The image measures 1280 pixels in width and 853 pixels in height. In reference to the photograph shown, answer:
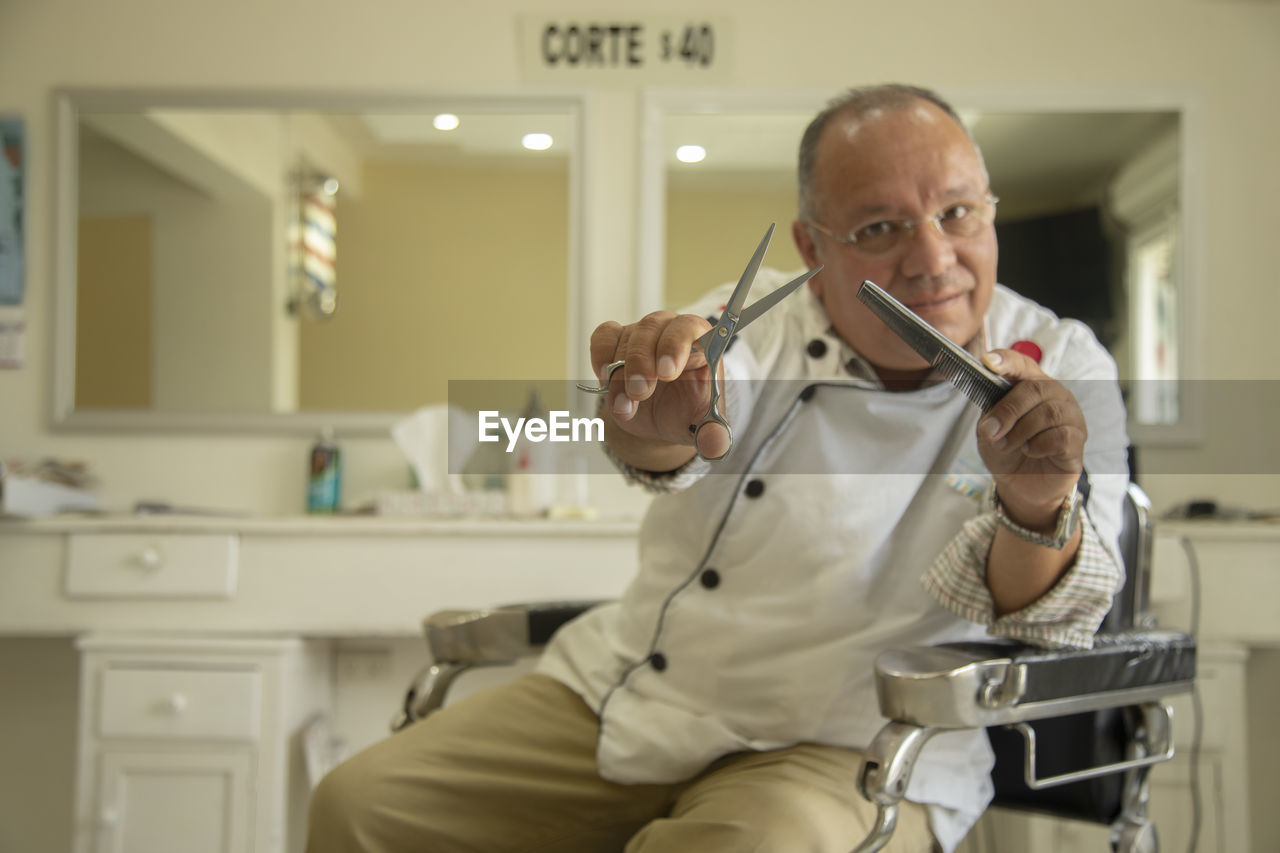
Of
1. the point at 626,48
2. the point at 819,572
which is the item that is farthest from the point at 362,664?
the point at 819,572

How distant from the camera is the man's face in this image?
1.02 m

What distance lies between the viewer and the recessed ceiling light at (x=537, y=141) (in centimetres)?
258

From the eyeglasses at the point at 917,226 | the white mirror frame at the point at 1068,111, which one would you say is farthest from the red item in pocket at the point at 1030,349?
the white mirror frame at the point at 1068,111

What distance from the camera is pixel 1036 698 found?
0.93 m

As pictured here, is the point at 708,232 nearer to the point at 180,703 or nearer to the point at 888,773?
the point at 180,703

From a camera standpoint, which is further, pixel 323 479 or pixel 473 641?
pixel 323 479

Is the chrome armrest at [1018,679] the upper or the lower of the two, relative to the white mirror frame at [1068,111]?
lower

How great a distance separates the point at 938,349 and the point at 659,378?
19cm

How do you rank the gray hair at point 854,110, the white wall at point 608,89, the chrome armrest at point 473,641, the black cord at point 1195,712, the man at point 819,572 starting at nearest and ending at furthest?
1. the man at point 819,572
2. the gray hair at point 854,110
3. the chrome armrest at point 473,641
4. the black cord at point 1195,712
5. the white wall at point 608,89

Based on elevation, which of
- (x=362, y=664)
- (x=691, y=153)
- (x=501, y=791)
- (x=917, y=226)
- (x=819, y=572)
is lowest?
(x=362, y=664)

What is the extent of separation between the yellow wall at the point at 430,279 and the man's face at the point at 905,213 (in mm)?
1521

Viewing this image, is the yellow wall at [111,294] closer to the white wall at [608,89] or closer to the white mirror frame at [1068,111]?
the white wall at [608,89]

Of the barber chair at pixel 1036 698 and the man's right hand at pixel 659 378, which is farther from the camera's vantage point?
the barber chair at pixel 1036 698

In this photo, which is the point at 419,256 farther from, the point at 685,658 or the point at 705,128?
the point at 685,658
